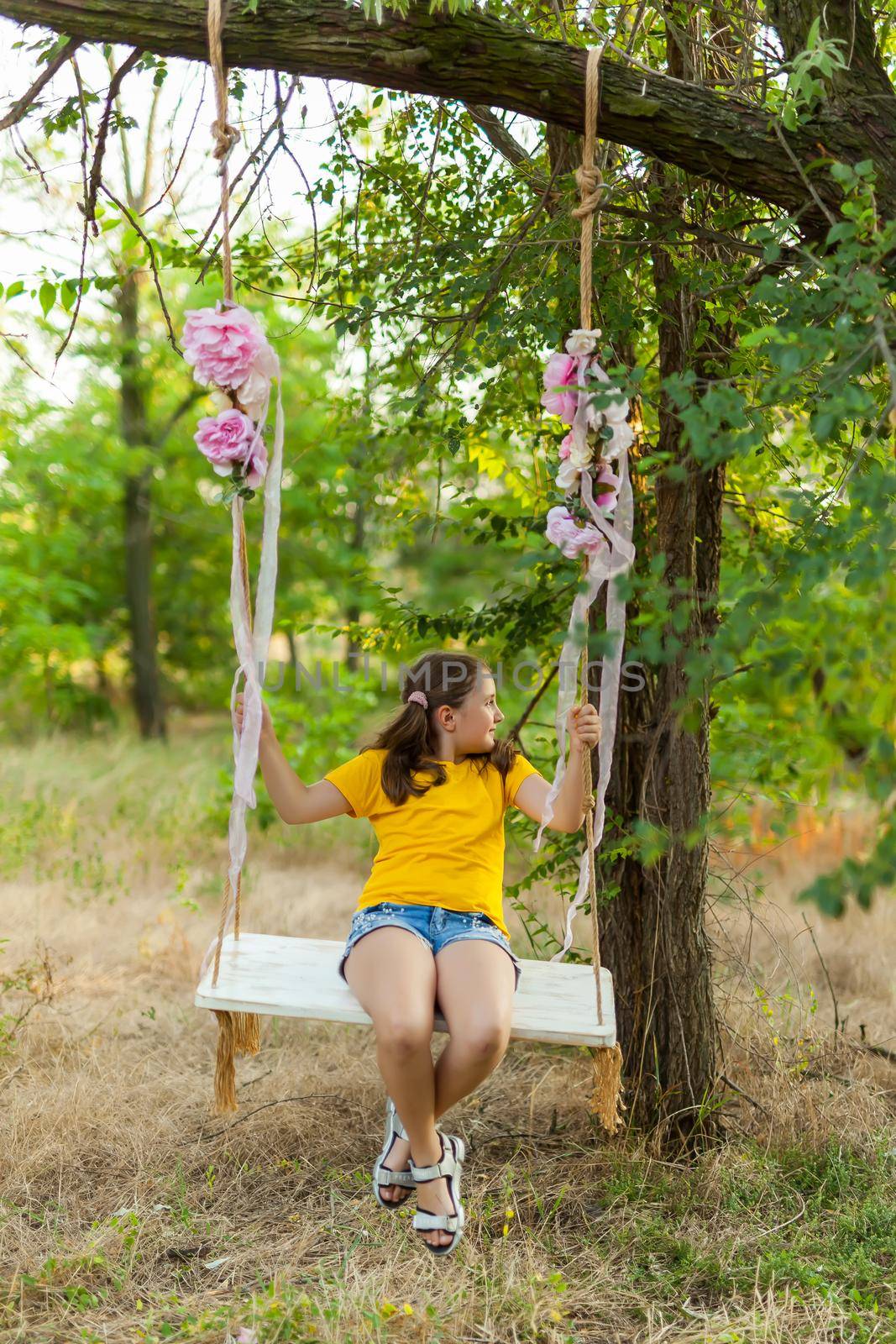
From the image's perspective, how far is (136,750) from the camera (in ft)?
26.9

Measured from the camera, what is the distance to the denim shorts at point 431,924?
2596mm

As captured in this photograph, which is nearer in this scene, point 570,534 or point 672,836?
point 570,534

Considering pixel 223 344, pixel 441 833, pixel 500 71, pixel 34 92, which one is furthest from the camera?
pixel 441 833

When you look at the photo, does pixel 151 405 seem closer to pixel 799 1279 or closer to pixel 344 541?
pixel 344 541

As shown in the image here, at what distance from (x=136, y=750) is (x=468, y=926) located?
6028mm

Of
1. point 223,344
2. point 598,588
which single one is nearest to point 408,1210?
point 598,588

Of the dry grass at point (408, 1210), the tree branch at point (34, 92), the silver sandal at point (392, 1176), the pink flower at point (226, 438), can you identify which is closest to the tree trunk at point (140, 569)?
the dry grass at point (408, 1210)

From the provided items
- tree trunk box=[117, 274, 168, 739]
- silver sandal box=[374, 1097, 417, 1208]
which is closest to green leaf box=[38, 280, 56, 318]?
silver sandal box=[374, 1097, 417, 1208]

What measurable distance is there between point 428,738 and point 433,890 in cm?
43

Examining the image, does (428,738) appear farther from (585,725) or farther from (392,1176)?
(392,1176)

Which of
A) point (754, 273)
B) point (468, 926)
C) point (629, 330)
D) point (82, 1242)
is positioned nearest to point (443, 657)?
point (468, 926)

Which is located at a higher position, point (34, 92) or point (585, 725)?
point (34, 92)

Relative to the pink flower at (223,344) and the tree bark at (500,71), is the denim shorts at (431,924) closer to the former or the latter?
the pink flower at (223,344)

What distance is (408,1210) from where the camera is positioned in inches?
105
